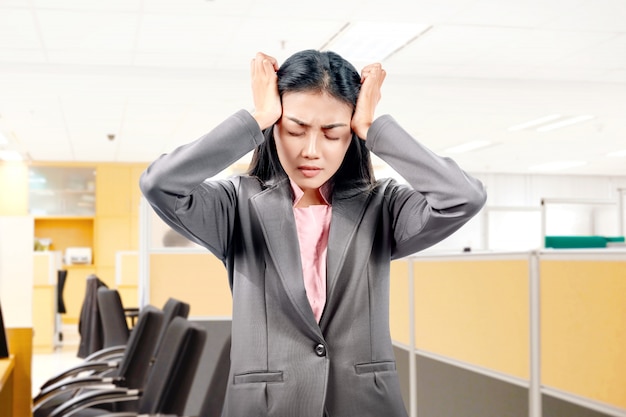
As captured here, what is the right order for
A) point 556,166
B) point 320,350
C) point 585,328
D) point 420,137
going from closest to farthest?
point 320,350
point 585,328
point 420,137
point 556,166

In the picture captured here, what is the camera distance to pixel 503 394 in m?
2.60

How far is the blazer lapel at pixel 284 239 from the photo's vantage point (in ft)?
3.58

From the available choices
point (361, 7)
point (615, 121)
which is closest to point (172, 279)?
point (361, 7)

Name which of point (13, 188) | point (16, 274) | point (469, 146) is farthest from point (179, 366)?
point (13, 188)

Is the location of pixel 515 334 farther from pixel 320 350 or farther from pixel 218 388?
pixel 320 350

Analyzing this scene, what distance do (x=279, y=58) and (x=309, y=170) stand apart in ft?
19.2

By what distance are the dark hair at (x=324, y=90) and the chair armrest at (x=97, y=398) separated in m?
2.14

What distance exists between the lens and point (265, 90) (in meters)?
1.16

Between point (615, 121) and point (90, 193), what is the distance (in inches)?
330

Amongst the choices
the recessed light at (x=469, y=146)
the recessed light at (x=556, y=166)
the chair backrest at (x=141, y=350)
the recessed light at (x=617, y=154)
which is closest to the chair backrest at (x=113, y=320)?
the chair backrest at (x=141, y=350)

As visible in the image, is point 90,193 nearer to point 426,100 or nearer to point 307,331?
point 426,100

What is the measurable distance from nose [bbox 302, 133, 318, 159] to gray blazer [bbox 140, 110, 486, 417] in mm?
71

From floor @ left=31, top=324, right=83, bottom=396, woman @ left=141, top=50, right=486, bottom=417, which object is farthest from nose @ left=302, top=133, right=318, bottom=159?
floor @ left=31, top=324, right=83, bottom=396

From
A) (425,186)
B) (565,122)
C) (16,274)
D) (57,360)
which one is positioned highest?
(565,122)
